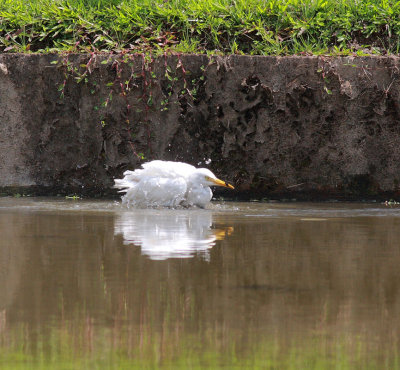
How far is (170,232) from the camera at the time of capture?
5730 millimetres

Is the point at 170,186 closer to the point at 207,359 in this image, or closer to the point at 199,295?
the point at 199,295

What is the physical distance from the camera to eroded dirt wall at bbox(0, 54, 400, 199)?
8.57 meters

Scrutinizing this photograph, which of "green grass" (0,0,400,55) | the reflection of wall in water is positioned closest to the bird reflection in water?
the reflection of wall in water

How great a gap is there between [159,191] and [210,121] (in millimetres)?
1512

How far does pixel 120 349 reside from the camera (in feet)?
9.16

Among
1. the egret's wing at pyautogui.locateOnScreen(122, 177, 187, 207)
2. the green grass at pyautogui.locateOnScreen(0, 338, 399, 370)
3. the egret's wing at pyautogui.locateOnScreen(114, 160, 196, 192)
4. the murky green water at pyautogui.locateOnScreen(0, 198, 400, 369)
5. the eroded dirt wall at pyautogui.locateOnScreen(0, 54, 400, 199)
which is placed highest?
the eroded dirt wall at pyautogui.locateOnScreen(0, 54, 400, 199)

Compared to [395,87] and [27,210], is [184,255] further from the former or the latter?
[395,87]

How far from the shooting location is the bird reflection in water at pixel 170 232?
190 inches

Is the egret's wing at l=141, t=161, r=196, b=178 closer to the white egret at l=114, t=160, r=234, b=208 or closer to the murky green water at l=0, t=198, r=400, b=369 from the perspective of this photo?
the white egret at l=114, t=160, r=234, b=208

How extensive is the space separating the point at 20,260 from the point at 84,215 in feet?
7.87

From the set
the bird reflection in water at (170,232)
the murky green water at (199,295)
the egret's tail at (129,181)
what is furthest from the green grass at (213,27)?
the murky green water at (199,295)

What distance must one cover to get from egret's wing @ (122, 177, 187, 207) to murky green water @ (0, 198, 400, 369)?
4.09 feet

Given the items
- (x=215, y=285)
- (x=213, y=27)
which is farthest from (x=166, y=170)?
(x=215, y=285)

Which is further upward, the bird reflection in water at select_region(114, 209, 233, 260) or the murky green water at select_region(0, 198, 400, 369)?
the bird reflection in water at select_region(114, 209, 233, 260)
